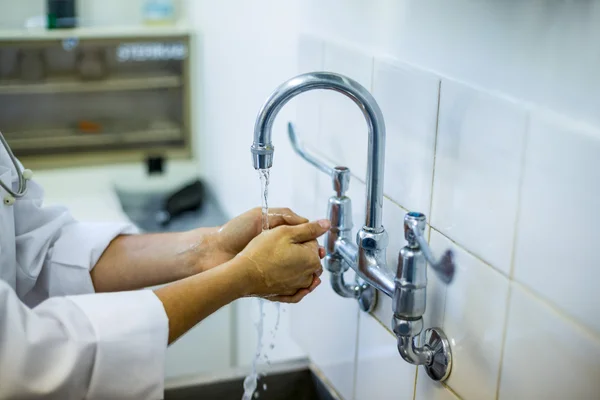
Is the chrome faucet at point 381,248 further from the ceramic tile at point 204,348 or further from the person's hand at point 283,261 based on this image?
the ceramic tile at point 204,348

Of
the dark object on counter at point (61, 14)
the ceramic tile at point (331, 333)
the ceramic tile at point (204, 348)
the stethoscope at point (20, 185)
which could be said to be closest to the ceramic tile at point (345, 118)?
the ceramic tile at point (331, 333)

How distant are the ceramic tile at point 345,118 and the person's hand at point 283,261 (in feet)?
0.52

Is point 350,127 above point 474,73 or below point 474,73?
below

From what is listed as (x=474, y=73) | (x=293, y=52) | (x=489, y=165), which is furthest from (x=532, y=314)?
(x=293, y=52)

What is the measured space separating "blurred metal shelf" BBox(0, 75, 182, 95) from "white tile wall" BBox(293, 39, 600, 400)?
159cm

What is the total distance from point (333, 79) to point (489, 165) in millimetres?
225

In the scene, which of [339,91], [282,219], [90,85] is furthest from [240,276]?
[90,85]

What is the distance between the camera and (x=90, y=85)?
104 inches

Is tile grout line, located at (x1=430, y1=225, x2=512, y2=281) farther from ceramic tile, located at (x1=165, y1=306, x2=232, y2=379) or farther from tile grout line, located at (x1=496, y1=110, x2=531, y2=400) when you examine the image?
ceramic tile, located at (x1=165, y1=306, x2=232, y2=379)

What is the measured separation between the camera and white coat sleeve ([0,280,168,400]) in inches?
36.9

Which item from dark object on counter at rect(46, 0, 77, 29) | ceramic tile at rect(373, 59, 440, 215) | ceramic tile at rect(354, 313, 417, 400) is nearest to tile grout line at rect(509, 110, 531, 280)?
ceramic tile at rect(373, 59, 440, 215)

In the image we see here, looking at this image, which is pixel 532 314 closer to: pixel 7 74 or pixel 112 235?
pixel 112 235

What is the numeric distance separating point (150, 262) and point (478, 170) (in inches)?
25.0

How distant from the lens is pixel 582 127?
0.74 m
